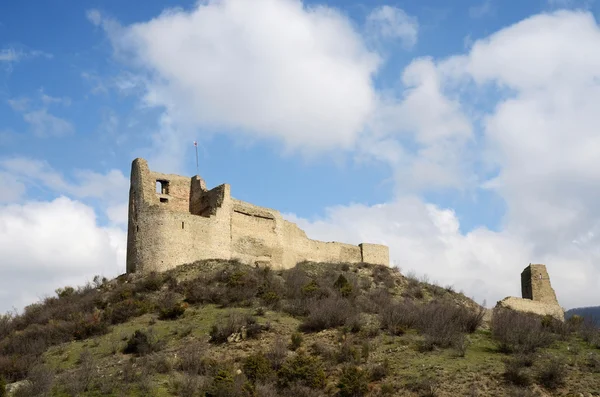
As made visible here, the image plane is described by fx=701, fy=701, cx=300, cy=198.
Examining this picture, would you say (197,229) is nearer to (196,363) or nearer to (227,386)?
(196,363)

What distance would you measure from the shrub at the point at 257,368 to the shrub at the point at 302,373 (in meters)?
0.42

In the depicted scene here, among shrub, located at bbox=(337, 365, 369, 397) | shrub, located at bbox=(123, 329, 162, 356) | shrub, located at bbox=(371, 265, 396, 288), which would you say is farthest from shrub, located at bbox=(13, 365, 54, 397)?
shrub, located at bbox=(371, 265, 396, 288)

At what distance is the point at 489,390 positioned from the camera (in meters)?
20.2

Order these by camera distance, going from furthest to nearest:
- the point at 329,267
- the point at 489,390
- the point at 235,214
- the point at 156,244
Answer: the point at 329,267
the point at 235,214
the point at 156,244
the point at 489,390

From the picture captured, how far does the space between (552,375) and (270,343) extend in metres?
9.94

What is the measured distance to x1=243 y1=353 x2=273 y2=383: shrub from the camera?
73.1 ft

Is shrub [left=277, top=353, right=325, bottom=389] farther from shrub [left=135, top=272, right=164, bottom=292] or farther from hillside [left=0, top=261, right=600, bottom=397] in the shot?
shrub [left=135, top=272, right=164, bottom=292]

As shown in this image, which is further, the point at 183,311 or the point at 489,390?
the point at 183,311

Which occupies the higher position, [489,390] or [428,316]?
[428,316]

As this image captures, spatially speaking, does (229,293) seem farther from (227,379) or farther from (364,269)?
(364,269)

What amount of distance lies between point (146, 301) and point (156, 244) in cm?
419

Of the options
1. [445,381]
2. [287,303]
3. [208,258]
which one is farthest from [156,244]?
[445,381]

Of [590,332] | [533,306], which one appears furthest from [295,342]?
[533,306]

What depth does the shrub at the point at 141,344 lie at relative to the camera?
85.4ft
